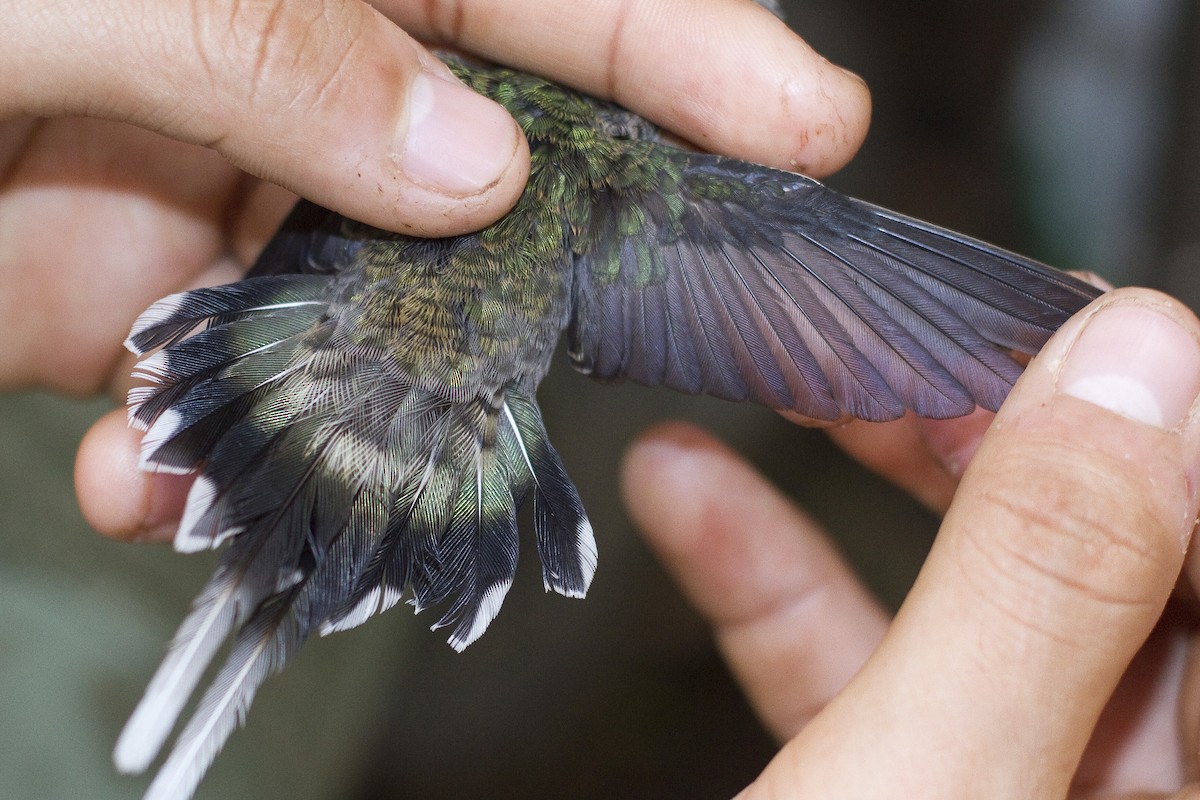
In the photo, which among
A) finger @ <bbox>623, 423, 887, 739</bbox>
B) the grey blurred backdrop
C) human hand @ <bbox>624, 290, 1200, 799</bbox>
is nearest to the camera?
human hand @ <bbox>624, 290, 1200, 799</bbox>

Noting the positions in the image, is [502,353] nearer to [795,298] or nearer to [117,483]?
[795,298]

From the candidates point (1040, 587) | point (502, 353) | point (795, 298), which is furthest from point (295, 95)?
point (1040, 587)

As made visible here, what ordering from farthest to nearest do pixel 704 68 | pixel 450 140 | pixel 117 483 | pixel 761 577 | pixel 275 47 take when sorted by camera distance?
1. pixel 761 577
2. pixel 704 68
3. pixel 117 483
4. pixel 450 140
5. pixel 275 47

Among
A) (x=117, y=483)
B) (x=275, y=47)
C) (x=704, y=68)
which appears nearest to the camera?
(x=275, y=47)

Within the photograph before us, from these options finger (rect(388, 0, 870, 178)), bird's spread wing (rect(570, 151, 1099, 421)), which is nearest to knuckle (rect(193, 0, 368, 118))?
bird's spread wing (rect(570, 151, 1099, 421))

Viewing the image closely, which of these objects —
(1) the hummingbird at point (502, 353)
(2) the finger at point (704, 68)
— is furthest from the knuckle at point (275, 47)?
(2) the finger at point (704, 68)

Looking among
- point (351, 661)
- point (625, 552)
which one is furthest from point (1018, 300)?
point (351, 661)

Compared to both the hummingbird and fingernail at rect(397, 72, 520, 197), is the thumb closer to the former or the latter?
fingernail at rect(397, 72, 520, 197)
